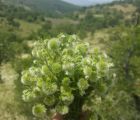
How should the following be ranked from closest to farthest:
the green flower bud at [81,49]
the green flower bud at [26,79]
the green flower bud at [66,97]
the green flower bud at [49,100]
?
the green flower bud at [66,97] → the green flower bud at [49,100] → the green flower bud at [26,79] → the green flower bud at [81,49]

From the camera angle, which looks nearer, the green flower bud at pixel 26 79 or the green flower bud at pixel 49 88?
the green flower bud at pixel 49 88

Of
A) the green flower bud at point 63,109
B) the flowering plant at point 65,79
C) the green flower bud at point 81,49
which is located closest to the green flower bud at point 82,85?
the flowering plant at point 65,79

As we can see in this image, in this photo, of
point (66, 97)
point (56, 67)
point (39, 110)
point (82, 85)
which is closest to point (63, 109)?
point (66, 97)

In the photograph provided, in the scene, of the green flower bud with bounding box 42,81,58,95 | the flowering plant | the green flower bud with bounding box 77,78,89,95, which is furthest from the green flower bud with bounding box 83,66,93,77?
the green flower bud with bounding box 42,81,58,95

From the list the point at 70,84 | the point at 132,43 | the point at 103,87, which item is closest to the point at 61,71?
the point at 70,84

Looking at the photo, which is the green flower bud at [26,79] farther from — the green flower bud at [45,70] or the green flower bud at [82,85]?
the green flower bud at [82,85]

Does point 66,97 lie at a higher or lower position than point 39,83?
lower

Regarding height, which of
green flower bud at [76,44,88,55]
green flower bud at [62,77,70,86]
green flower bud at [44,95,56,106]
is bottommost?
green flower bud at [44,95,56,106]

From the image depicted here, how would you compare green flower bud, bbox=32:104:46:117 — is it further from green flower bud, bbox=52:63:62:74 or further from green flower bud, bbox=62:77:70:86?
green flower bud, bbox=52:63:62:74

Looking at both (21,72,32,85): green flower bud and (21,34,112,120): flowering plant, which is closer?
(21,34,112,120): flowering plant

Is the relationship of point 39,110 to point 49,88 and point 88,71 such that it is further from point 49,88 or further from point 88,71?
point 88,71
